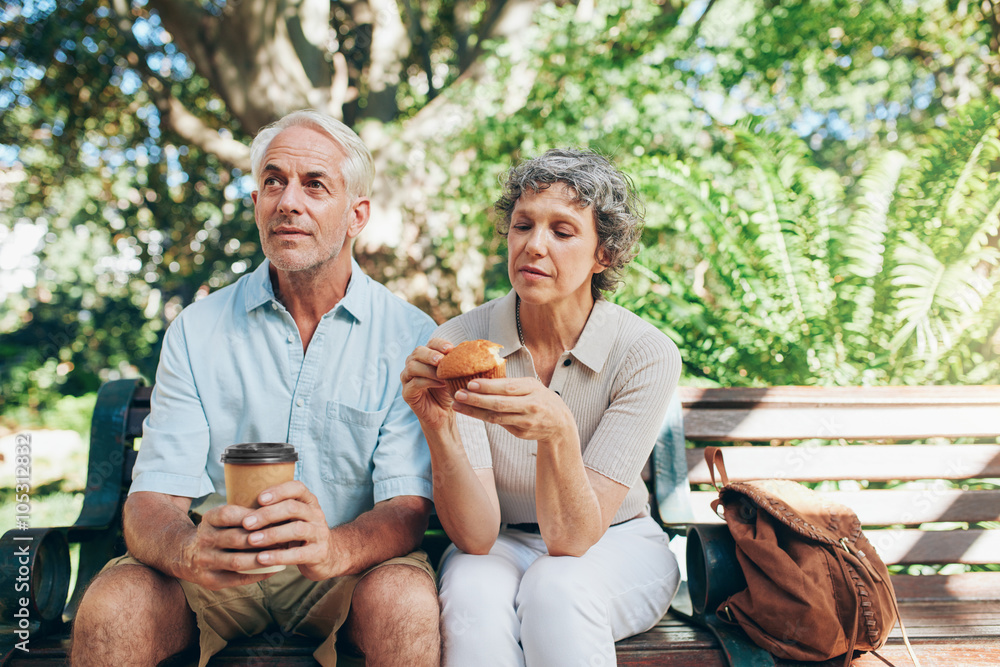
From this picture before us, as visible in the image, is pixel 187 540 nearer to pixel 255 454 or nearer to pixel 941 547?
pixel 255 454

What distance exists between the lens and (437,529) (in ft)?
8.46

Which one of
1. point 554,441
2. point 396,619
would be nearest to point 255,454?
point 396,619

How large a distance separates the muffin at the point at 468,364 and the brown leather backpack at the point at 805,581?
1020 millimetres

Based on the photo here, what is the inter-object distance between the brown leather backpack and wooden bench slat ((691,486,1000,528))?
588 millimetres

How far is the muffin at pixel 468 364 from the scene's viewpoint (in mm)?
1610

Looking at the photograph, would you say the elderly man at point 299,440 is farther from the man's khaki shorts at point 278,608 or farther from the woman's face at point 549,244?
the woman's face at point 549,244

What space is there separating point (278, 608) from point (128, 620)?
444mm

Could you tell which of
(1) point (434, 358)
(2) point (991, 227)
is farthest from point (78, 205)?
(2) point (991, 227)

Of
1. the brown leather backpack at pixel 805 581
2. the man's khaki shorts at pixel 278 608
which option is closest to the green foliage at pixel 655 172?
the brown leather backpack at pixel 805 581

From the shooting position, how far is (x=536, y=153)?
480 centimetres

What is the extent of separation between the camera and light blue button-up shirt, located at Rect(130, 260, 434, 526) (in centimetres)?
205

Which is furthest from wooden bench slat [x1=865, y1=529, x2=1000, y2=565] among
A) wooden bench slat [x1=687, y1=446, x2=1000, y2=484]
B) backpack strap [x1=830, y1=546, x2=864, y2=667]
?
backpack strap [x1=830, y1=546, x2=864, y2=667]

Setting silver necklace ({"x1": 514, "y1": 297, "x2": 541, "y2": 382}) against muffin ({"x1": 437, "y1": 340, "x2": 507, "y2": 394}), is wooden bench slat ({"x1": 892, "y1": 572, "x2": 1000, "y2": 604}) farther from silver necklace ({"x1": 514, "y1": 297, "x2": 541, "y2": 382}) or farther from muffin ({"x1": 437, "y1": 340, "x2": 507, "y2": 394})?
muffin ({"x1": 437, "y1": 340, "x2": 507, "y2": 394})

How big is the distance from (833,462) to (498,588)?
1.64 m
